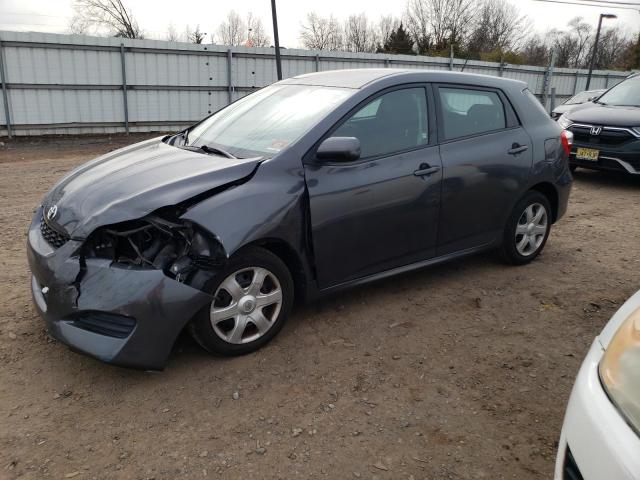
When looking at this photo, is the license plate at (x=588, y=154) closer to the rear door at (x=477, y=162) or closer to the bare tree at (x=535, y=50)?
the rear door at (x=477, y=162)

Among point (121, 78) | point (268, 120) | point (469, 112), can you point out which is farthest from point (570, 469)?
point (121, 78)

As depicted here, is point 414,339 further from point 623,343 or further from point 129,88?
point 129,88

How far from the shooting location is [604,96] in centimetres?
944

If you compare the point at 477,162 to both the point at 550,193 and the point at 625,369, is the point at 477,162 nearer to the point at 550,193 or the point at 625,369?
the point at 550,193

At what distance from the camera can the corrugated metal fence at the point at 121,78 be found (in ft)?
39.7

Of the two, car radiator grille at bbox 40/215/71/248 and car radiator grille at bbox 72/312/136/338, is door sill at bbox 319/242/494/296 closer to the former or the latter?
car radiator grille at bbox 72/312/136/338

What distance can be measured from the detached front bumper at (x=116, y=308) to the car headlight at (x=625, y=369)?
6.23ft

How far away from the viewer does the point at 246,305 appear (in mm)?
3098

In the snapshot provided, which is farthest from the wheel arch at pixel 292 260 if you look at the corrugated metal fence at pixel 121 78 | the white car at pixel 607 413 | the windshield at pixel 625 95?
the corrugated metal fence at pixel 121 78

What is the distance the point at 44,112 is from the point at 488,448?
12925 millimetres

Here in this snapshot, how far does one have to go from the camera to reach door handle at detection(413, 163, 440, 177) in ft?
12.3

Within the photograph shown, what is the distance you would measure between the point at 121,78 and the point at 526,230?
1153cm

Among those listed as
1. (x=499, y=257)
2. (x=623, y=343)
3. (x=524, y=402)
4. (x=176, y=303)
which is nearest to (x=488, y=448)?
(x=524, y=402)

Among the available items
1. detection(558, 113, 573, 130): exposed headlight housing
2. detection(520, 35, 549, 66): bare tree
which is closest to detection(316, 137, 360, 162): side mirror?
detection(558, 113, 573, 130): exposed headlight housing
